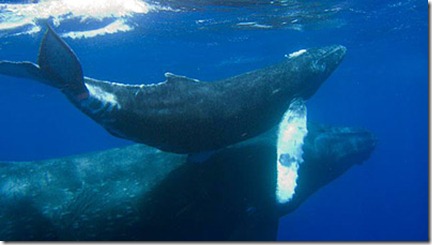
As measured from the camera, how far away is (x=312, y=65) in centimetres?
1011

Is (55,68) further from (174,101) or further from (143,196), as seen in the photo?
(143,196)

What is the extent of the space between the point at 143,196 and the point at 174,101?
7.16 feet

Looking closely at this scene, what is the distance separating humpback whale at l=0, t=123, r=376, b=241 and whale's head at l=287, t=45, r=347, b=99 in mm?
1690

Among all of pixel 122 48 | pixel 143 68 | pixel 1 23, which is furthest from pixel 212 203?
pixel 143 68

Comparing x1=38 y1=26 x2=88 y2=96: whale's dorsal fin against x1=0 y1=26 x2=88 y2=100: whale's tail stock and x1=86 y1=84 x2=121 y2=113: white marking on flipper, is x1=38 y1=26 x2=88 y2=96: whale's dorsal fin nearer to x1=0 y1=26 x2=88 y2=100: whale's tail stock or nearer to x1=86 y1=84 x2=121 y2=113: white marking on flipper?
x1=0 y1=26 x2=88 y2=100: whale's tail stock

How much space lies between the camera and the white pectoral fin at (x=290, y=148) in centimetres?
809

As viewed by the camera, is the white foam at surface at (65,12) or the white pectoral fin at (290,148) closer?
the white pectoral fin at (290,148)

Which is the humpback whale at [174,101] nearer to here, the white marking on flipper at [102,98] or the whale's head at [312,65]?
the white marking on flipper at [102,98]

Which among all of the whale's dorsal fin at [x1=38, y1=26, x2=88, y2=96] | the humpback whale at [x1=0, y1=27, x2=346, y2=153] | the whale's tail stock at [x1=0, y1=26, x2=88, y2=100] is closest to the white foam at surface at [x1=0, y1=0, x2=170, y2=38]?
the humpback whale at [x1=0, y1=27, x2=346, y2=153]

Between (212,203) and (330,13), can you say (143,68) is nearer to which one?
(330,13)

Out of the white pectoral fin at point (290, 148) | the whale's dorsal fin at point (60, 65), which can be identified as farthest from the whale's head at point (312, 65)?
the whale's dorsal fin at point (60, 65)

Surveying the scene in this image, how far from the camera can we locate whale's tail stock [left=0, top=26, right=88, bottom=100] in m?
6.02

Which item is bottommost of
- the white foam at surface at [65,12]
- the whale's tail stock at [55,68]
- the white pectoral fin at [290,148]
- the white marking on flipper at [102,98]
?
the white pectoral fin at [290,148]

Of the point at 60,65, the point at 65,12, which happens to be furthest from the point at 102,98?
the point at 65,12
